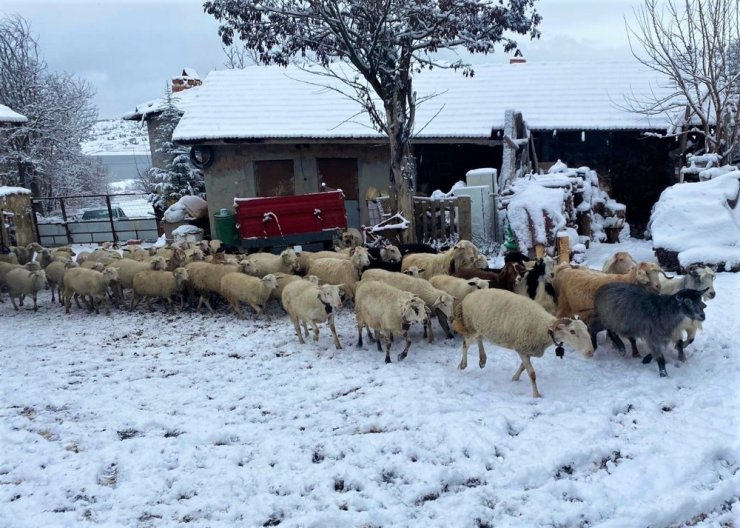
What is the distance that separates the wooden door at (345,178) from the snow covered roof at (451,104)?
43.0 inches

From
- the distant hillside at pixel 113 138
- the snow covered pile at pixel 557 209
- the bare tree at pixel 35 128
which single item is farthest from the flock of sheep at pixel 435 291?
the distant hillside at pixel 113 138

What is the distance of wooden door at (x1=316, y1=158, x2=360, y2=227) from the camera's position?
1656 centimetres

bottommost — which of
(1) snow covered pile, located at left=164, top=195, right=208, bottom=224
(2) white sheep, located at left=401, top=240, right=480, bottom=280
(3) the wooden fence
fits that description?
(2) white sheep, located at left=401, top=240, right=480, bottom=280

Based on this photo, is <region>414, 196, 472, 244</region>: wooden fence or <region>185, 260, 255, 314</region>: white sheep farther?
<region>414, 196, 472, 244</region>: wooden fence

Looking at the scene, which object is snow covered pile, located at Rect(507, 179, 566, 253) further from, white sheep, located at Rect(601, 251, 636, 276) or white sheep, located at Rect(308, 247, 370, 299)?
white sheep, located at Rect(308, 247, 370, 299)

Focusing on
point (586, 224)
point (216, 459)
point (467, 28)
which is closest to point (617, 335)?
point (216, 459)

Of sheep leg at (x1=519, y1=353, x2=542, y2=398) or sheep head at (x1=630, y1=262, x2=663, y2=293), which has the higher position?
sheep head at (x1=630, y1=262, x2=663, y2=293)

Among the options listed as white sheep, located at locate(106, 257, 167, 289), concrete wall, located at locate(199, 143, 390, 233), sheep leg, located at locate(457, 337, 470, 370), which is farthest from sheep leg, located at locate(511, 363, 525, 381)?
concrete wall, located at locate(199, 143, 390, 233)

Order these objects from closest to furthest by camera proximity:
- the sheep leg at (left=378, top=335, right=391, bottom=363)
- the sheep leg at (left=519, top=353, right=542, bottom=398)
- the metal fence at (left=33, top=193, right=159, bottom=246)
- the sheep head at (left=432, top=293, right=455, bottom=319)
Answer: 1. the sheep leg at (left=519, top=353, right=542, bottom=398)
2. the sheep leg at (left=378, top=335, right=391, bottom=363)
3. the sheep head at (left=432, top=293, right=455, bottom=319)
4. the metal fence at (left=33, top=193, right=159, bottom=246)

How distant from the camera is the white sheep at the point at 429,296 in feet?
22.3

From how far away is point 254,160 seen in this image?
648 inches

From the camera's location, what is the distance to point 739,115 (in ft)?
44.6

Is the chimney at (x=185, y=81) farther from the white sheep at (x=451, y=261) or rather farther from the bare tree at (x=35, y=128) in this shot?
the white sheep at (x=451, y=261)

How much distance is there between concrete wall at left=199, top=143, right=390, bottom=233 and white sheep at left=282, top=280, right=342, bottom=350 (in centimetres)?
904
